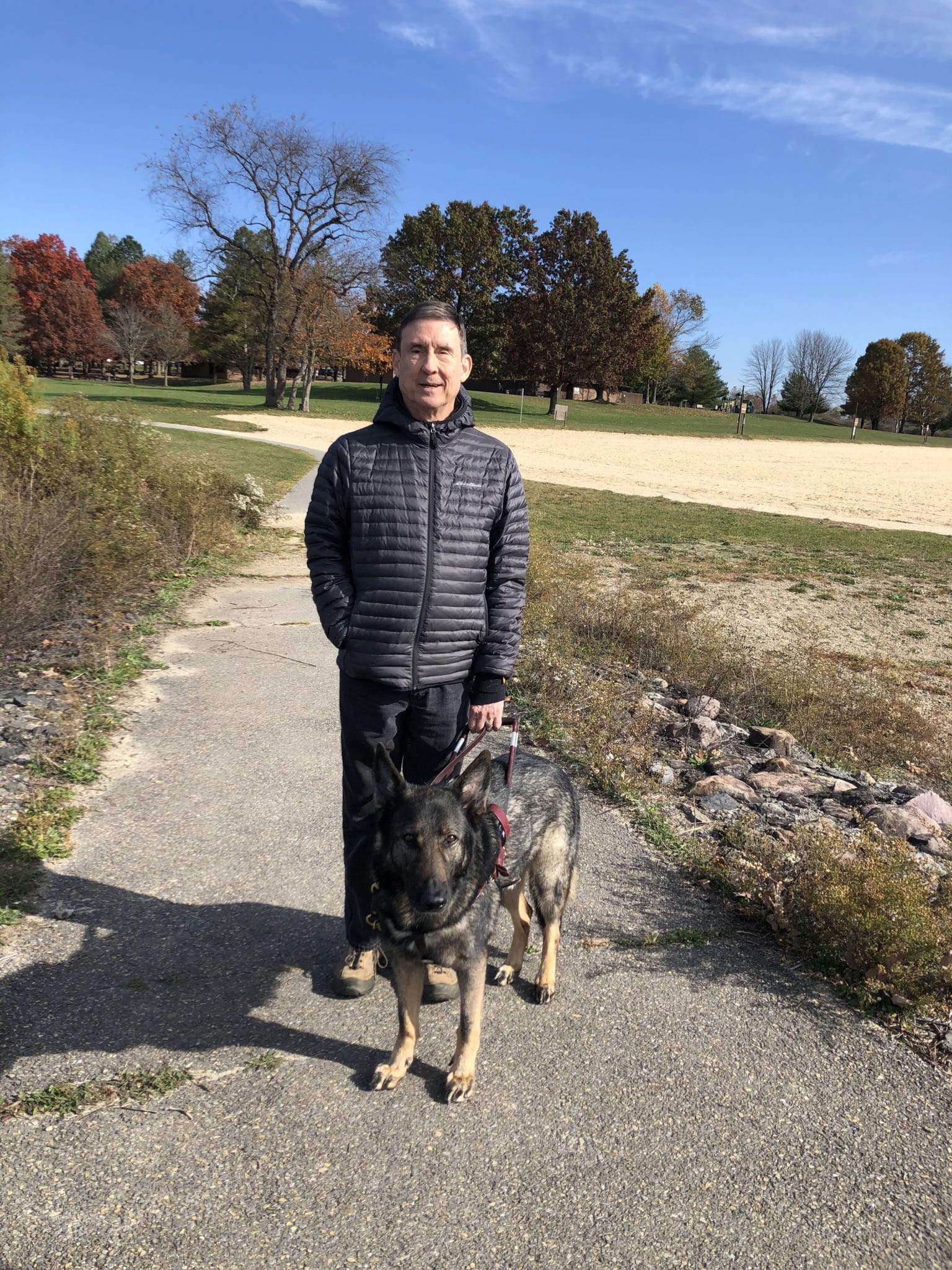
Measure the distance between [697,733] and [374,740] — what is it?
375 centimetres

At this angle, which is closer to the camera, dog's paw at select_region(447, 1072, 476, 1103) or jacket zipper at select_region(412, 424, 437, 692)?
dog's paw at select_region(447, 1072, 476, 1103)

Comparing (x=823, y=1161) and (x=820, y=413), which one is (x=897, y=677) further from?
(x=820, y=413)

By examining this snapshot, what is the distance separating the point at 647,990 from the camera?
3.58 metres

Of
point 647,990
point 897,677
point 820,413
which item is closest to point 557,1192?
point 647,990

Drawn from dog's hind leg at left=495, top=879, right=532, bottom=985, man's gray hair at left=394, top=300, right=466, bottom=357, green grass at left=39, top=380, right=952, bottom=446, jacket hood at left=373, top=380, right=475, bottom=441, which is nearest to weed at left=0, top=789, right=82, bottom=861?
dog's hind leg at left=495, top=879, right=532, bottom=985

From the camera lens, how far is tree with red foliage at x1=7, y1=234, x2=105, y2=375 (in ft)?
255

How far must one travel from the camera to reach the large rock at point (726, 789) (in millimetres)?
5430

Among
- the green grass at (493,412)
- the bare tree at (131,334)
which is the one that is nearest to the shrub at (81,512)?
the green grass at (493,412)

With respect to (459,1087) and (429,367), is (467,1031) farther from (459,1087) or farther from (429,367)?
(429,367)

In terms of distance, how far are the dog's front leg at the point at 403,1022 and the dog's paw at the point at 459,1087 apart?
178 millimetres

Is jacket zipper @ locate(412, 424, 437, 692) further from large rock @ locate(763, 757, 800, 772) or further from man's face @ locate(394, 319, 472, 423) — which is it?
large rock @ locate(763, 757, 800, 772)

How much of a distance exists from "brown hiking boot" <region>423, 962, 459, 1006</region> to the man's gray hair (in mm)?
2517

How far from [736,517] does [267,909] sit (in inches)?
858

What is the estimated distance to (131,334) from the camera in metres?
65.8
